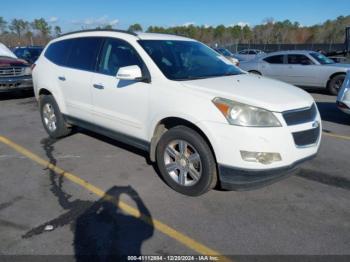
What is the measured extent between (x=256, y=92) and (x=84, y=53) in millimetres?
2890

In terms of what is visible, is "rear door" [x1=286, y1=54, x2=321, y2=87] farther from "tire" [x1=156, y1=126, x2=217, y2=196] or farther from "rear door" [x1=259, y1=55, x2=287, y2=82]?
"tire" [x1=156, y1=126, x2=217, y2=196]

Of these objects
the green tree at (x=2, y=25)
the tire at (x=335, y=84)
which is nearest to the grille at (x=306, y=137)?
the tire at (x=335, y=84)

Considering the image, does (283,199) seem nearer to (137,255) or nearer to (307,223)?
(307,223)

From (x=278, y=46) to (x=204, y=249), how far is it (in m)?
44.6

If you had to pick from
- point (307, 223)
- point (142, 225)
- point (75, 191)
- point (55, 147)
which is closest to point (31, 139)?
point (55, 147)

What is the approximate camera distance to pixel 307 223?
3396 millimetres

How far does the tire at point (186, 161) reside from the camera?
3.66m

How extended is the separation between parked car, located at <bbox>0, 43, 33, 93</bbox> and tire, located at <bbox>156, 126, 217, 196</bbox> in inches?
317

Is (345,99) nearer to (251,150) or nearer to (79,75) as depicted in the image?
(251,150)

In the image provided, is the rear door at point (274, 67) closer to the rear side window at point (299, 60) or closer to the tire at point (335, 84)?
the rear side window at point (299, 60)

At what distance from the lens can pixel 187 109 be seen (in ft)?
12.2

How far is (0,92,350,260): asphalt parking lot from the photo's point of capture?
3.06 metres

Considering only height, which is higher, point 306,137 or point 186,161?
point 306,137

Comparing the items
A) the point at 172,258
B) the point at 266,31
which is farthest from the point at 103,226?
the point at 266,31
